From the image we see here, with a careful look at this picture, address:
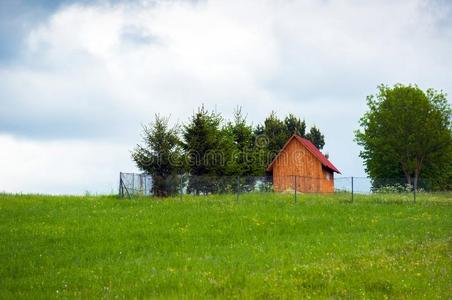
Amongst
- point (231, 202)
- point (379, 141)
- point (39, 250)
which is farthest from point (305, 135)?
point (39, 250)

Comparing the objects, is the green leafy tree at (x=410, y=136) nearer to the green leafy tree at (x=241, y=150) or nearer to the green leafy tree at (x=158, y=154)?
the green leafy tree at (x=241, y=150)

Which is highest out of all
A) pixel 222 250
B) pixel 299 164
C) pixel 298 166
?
pixel 299 164

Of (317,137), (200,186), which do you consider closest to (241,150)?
(200,186)

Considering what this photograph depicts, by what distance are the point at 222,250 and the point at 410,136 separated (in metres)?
59.8

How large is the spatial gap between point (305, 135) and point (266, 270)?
8054cm

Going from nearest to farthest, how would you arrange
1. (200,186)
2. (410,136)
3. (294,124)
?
(200,186)
(410,136)
(294,124)

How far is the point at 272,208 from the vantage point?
29.6 m

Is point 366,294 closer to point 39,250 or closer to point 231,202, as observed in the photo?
point 39,250

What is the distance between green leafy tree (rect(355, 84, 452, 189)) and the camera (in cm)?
7225

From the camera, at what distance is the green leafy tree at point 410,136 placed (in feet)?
237

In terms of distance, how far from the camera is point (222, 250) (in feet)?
60.4

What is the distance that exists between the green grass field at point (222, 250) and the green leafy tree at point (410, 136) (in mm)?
42070

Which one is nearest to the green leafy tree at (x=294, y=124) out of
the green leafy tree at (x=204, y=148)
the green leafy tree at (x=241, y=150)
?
the green leafy tree at (x=241, y=150)

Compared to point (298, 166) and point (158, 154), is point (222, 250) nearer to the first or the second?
point (158, 154)
